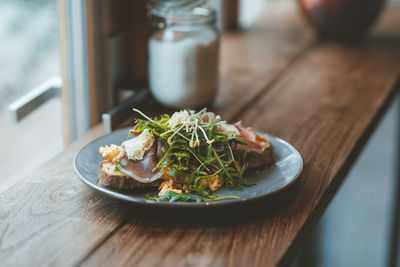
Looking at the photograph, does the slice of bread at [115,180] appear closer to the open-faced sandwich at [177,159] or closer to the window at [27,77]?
the open-faced sandwich at [177,159]

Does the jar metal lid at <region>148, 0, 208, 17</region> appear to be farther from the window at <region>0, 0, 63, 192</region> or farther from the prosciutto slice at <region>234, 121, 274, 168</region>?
the prosciutto slice at <region>234, 121, 274, 168</region>

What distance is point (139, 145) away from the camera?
2.75 ft

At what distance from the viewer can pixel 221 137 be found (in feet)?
2.85

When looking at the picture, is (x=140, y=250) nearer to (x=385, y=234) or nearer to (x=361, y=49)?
(x=361, y=49)

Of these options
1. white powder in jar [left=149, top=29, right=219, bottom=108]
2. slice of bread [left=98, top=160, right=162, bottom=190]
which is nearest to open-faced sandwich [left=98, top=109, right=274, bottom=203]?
slice of bread [left=98, top=160, right=162, bottom=190]

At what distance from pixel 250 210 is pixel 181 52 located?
50 centimetres

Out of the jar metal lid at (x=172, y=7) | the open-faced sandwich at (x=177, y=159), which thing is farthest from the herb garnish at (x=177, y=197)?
the jar metal lid at (x=172, y=7)

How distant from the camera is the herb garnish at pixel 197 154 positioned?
0.83 meters

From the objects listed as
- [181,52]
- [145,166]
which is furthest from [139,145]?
[181,52]

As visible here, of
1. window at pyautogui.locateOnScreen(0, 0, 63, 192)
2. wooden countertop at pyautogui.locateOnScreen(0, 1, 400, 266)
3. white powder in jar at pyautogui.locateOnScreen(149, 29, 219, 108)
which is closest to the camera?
wooden countertop at pyautogui.locateOnScreen(0, 1, 400, 266)

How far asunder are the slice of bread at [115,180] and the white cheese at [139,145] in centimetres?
3

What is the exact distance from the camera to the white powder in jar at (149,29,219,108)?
4.05 feet

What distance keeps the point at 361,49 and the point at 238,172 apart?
1.24 meters

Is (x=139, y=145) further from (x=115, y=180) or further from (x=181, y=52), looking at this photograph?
(x=181, y=52)
